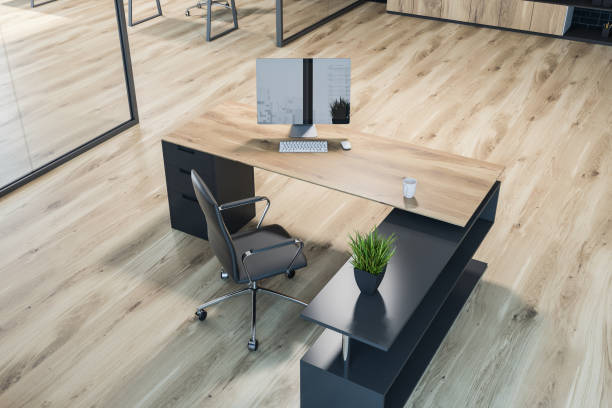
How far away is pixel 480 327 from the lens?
366cm

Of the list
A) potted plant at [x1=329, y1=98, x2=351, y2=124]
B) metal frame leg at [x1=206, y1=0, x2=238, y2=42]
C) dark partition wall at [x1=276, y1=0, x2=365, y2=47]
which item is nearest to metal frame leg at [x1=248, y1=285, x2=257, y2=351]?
potted plant at [x1=329, y1=98, x2=351, y2=124]

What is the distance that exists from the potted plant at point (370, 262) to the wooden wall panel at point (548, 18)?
5.40 meters

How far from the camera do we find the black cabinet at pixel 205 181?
403 cm

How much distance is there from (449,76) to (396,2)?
76.7 inches

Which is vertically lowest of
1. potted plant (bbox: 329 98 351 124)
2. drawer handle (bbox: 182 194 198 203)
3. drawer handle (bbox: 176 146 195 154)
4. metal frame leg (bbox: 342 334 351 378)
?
drawer handle (bbox: 182 194 198 203)

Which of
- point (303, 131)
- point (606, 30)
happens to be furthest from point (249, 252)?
point (606, 30)

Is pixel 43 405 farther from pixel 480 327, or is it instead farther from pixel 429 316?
pixel 480 327

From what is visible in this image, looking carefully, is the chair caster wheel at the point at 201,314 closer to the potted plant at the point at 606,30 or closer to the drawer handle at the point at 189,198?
the drawer handle at the point at 189,198

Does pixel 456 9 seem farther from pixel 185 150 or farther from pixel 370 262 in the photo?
pixel 370 262

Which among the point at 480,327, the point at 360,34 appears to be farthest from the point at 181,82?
the point at 480,327

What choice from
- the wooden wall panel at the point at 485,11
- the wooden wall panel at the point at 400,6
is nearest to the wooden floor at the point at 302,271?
the wooden wall panel at the point at 485,11

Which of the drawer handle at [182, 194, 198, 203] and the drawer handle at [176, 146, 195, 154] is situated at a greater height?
the drawer handle at [176, 146, 195, 154]

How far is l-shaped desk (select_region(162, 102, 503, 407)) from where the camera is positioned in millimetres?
Answer: 2869

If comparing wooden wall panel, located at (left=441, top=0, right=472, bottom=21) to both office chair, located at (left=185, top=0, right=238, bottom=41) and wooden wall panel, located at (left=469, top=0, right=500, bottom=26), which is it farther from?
office chair, located at (left=185, top=0, right=238, bottom=41)
